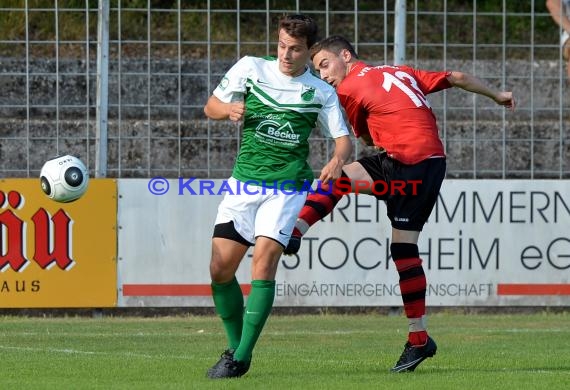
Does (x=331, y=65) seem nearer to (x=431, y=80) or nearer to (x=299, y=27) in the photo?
(x=431, y=80)

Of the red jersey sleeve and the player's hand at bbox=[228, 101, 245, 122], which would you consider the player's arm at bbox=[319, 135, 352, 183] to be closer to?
the player's hand at bbox=[228, 101, 245, 122]

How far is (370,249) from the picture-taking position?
11969 mm

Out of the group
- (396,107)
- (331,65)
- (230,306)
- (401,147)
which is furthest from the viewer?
(331,65)

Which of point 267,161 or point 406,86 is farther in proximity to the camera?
point 406,86

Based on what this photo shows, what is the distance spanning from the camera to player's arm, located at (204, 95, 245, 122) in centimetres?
679

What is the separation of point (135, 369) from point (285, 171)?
1.43 meters

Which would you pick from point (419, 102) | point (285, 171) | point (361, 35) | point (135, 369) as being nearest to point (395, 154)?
point (419, 102)

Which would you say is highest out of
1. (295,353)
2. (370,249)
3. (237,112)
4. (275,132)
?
(237,112)

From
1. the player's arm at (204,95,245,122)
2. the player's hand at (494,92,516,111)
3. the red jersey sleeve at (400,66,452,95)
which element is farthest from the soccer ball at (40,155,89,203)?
the player's hand at (494,92,516,111)

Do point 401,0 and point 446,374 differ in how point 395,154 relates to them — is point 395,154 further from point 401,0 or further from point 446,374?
point 401,0

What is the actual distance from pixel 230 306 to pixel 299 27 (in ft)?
5.33

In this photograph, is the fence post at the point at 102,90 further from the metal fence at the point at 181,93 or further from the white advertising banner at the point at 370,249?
the white advertising banner at the point at 370,249

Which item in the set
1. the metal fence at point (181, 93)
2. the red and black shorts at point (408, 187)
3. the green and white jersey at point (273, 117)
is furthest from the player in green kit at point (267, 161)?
the metal fence at point (181, 93)

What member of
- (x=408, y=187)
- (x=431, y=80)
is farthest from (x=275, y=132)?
(x=431, y=80)
